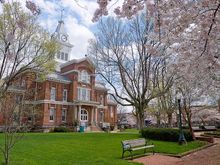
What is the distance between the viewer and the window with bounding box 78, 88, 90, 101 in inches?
1777

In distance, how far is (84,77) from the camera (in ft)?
152

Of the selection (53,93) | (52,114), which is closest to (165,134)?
(52,114)

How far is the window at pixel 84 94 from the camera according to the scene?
45125 millimetres

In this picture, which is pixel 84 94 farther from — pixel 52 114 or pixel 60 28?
pixel 60 28

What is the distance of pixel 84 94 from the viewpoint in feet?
150

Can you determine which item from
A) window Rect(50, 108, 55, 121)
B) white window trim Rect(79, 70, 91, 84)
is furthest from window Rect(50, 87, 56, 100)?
white window trim Rect(79, 70, 91, 84)

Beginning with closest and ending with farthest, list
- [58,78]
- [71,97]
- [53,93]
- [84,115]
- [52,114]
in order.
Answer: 1. [52,114]
2. [53,93]
3. [58,78]
4. [71,97]
5. [84,115]

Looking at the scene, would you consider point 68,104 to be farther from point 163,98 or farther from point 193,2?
point 193,2

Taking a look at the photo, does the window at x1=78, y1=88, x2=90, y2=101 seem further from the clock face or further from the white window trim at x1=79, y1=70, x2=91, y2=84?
the clock face

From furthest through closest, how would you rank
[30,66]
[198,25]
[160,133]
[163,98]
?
[163,98] → [30,66] → [160,133] → [198,25]

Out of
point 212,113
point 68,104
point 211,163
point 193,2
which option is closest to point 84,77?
point 68,104

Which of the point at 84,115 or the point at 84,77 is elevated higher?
the point at 84,77

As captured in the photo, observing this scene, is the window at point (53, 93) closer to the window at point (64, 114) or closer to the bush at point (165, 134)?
the window at point (64, 114)

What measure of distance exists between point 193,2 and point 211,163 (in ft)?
23.2
